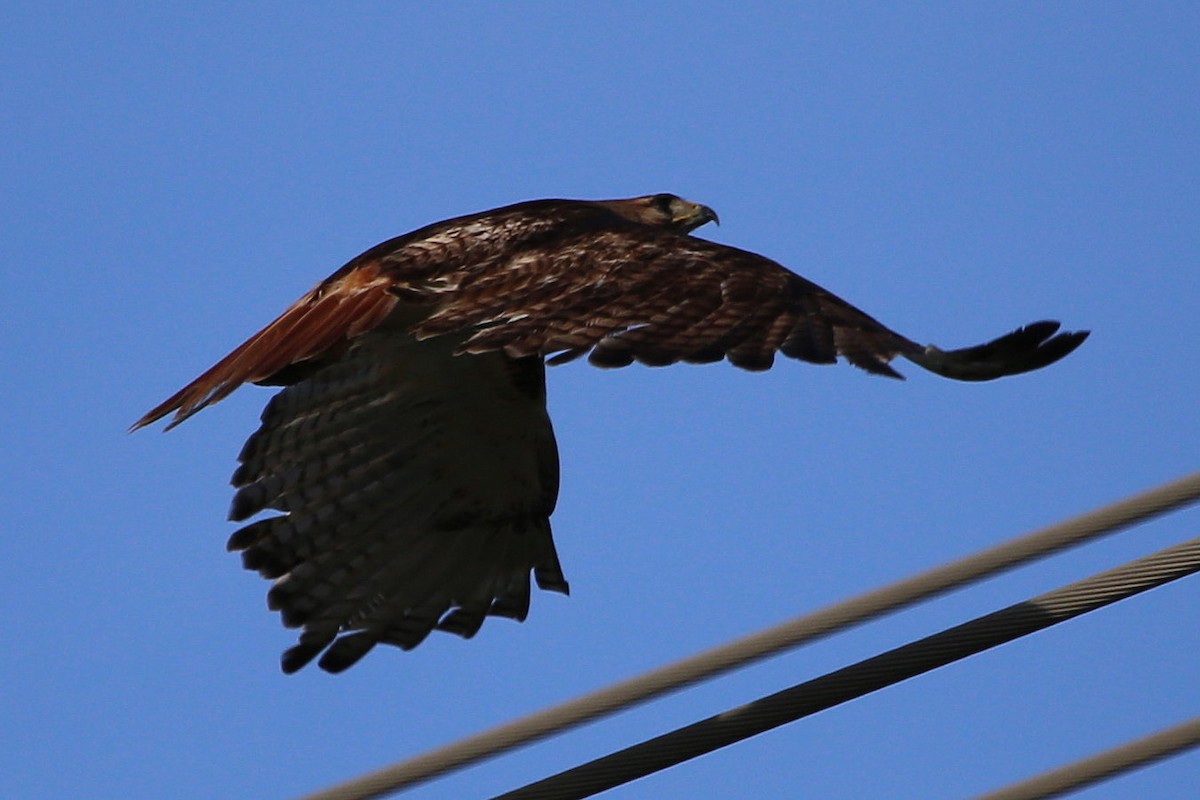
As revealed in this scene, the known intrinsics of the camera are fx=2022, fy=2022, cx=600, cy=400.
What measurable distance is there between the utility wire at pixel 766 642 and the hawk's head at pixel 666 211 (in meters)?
4.43

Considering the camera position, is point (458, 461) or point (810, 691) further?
point (458, 461)

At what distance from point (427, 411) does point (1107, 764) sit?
3638 millimetres

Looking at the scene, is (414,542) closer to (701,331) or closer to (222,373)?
(222,373)

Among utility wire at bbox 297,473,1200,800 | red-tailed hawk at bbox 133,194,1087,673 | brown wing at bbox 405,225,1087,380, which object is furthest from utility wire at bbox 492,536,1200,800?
red-tailed hawk at bbox 133,194,1087,673

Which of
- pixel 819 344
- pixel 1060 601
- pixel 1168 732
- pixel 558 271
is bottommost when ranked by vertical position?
pixel 1168 732

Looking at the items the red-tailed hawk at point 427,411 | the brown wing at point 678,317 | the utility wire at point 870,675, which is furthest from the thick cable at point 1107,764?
the red-tailed hawk at point 427,411

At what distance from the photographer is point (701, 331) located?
5320 mm

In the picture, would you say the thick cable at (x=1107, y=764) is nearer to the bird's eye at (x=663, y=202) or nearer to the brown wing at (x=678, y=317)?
the brown wing at (x=678, y=317)

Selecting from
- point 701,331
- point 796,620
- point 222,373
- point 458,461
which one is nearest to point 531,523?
point 458,461

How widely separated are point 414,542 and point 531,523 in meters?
0.47

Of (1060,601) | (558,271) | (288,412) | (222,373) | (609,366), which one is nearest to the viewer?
(1060,601)

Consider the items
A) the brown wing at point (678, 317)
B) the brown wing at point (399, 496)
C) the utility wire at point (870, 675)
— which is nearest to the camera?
the utility wire at point (870, 675)

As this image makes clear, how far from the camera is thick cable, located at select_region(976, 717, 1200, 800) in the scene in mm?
4215

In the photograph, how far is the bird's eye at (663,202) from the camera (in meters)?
8.85
